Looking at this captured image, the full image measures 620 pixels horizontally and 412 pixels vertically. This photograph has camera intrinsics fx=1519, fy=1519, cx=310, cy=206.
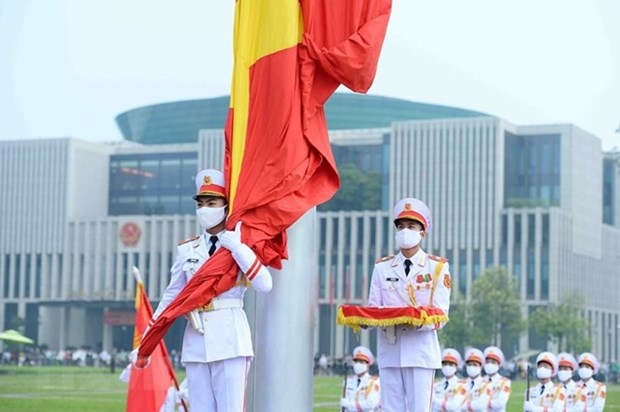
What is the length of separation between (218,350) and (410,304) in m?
1.30

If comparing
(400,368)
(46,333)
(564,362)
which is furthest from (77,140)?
(400,368)

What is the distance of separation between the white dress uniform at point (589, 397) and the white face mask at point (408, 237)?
759 cm

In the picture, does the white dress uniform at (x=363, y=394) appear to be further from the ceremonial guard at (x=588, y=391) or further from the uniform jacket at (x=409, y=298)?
the uniform jacket at (x=409, y=298)

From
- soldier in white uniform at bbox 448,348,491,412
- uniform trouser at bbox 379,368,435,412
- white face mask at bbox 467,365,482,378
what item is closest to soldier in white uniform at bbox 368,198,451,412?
uniform trouser at bbox 379,368,435,412

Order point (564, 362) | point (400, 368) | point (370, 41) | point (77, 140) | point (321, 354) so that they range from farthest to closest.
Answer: point (77, 140) → point (321, 354) → point (564, 362) → point (400, 368) → point (370, 41)

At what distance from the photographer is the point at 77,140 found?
285 feet

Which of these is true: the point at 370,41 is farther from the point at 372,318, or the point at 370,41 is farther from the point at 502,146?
the point at 502,146

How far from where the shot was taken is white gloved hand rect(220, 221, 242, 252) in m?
7.77

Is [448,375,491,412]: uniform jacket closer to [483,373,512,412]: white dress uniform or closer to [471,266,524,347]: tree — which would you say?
[483,373,512,412]: white dress uniform

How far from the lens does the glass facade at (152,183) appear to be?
285 ft

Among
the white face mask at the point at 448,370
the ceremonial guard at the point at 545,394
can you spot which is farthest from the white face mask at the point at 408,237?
the white face mask at the point at 448,370

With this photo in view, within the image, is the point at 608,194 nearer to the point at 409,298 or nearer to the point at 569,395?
the point at 569,395

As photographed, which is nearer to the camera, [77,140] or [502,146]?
[502,146]

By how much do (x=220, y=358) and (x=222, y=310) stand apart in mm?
261
